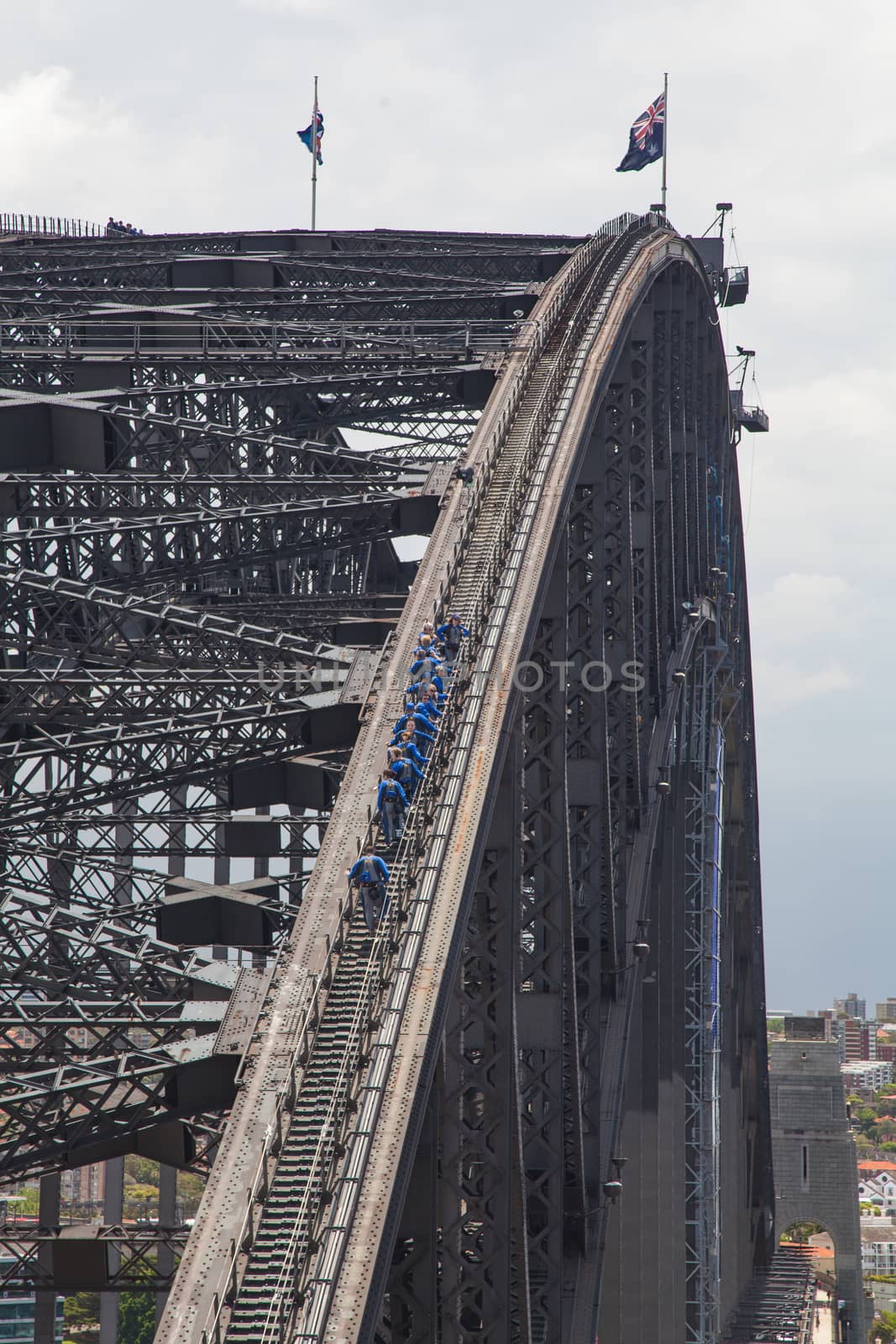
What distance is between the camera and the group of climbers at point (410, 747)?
19234 mm

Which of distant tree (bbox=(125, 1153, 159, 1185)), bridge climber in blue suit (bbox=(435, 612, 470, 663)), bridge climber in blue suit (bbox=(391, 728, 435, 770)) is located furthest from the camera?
distant tree (bbox=(125, 1153, 159, 1185))

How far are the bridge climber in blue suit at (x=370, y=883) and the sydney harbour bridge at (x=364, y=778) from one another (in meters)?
0.18

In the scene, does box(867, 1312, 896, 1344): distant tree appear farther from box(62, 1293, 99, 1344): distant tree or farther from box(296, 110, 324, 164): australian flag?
box(296, 110, 324, 164): australian flag

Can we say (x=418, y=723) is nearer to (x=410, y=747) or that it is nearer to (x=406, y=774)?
(x=410, y=747)

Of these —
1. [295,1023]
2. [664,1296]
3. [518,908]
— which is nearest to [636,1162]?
[664,1296]

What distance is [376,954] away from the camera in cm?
1848

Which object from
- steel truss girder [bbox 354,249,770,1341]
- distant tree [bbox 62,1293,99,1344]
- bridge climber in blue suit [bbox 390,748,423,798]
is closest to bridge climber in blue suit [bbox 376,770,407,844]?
bridge climber in blue suit [bbox 390,748,423,798]

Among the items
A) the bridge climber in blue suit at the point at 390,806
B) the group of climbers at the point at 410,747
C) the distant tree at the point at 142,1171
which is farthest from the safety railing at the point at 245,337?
the distant tree at the point at 142,1171

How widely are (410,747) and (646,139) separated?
43.2 meters

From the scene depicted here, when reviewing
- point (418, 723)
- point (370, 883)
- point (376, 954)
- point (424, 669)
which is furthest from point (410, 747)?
point (376, 954)

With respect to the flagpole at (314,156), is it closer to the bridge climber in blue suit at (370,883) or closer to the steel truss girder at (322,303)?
the steel truss girder at (322,303)

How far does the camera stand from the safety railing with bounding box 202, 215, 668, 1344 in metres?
14.7

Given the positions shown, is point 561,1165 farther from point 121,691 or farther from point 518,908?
point 121,691

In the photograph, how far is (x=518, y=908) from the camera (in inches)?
903
